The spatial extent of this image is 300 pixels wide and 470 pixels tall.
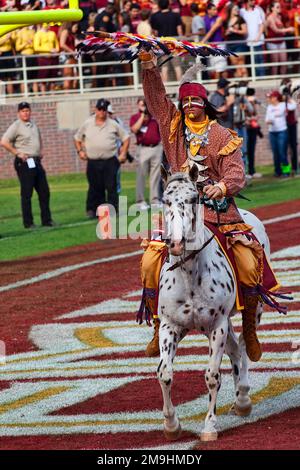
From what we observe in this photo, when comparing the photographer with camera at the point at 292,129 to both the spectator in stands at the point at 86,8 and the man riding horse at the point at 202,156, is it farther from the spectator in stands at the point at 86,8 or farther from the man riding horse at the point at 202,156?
the man riding horse at the point at 202,156

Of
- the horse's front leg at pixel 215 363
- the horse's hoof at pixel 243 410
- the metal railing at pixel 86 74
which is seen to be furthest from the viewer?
the metal railing at pixel 86 74

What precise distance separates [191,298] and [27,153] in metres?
14.1

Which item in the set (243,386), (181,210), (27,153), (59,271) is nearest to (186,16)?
(27,153)

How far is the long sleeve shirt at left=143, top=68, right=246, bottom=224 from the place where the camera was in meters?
9.65

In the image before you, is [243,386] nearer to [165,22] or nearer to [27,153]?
[27,153]

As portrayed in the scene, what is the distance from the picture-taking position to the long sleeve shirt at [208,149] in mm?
9648

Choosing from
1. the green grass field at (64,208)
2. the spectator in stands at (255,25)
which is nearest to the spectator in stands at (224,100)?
the green grass field at (64,208)

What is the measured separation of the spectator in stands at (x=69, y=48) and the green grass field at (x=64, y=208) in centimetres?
249

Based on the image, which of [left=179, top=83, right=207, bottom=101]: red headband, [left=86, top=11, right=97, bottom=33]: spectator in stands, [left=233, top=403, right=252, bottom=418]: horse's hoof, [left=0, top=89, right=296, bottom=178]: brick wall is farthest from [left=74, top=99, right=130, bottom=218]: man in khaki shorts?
[left=233, top=403, right=252, bottom=418]: horse's hoof

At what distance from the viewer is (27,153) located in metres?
23.0
